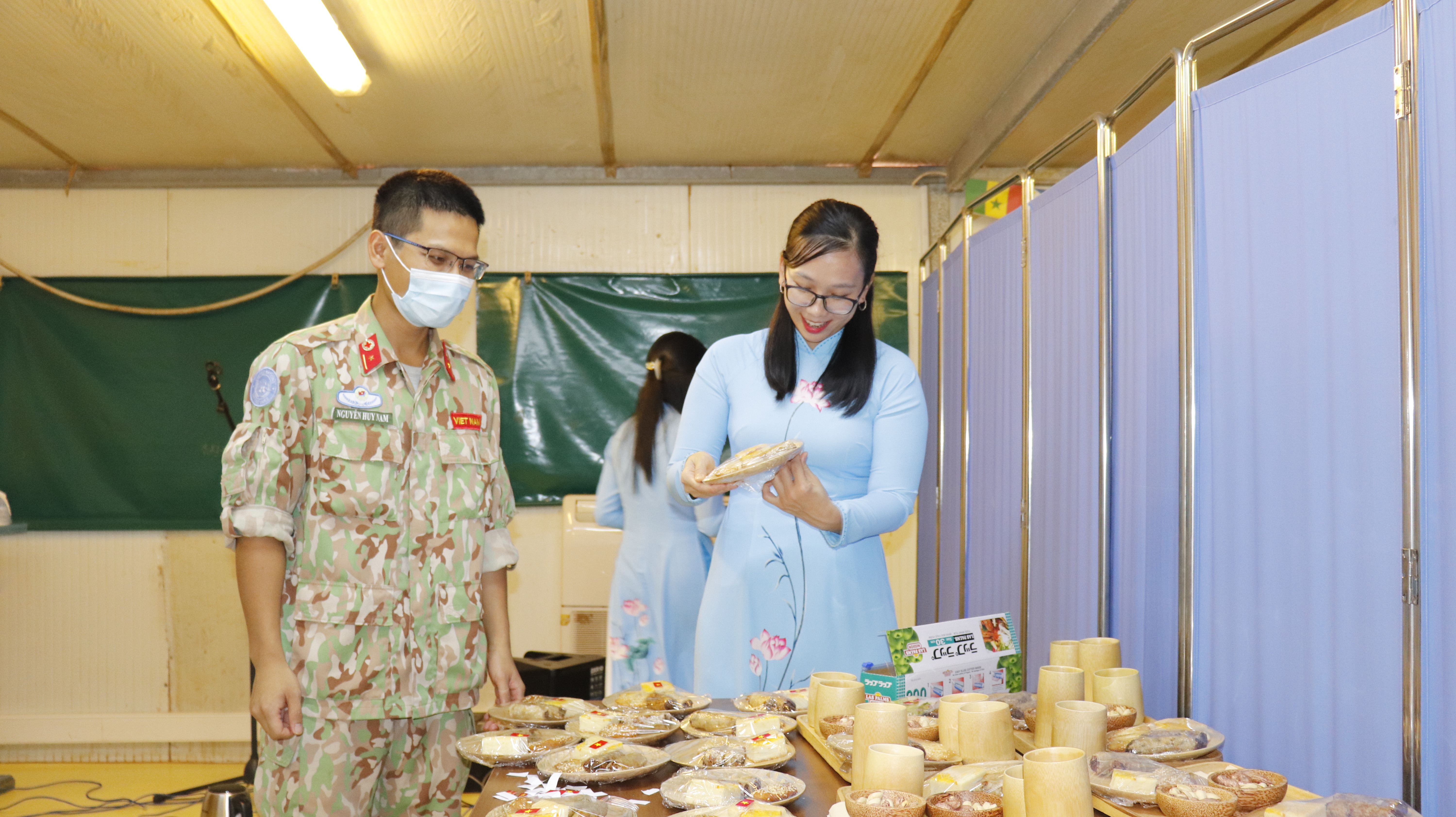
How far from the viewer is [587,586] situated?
4.53 meters

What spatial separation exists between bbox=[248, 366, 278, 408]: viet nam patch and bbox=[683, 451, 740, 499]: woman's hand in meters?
0.72

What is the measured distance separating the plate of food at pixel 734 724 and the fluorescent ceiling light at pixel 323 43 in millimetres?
2696

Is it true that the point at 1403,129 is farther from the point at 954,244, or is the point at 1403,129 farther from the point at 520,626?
the point at 520,626

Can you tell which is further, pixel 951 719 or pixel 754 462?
pixel 754 462

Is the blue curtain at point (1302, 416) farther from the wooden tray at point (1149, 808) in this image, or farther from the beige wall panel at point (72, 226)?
the beige wall panel at point (72, 226)

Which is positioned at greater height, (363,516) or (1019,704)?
Result: (363,516)

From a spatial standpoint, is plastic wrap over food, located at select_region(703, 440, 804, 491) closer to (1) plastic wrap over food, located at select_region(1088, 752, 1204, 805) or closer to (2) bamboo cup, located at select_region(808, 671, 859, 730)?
(2) bamboo cup, located at select_region(808, 671, 859, 730)

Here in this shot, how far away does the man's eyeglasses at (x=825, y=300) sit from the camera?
178cm

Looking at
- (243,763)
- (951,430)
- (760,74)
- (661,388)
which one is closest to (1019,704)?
(661,388)

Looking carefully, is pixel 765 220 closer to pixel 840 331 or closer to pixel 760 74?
pixel 760 74

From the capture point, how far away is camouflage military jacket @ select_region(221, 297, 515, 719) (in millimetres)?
1638

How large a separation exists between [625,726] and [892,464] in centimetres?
70

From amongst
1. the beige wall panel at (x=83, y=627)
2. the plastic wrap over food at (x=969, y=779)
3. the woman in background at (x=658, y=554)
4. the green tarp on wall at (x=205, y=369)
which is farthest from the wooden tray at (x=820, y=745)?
the beige wall panel at (x=83, y=627)

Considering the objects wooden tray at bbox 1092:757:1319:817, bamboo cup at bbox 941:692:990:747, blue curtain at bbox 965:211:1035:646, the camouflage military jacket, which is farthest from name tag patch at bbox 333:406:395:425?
blue curtain at bbox 965:211:1035:646
